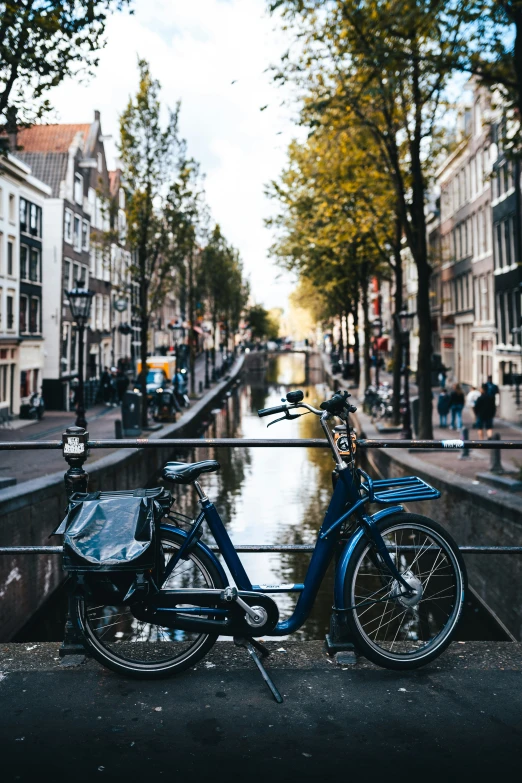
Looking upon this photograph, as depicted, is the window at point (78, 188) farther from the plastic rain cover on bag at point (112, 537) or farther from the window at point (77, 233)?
the plastic rain cover on bag at point (112, 537)

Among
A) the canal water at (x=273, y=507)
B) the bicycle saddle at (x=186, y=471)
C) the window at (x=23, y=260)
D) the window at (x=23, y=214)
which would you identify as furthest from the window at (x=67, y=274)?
the bicycle saddle at (x=186, y=471)

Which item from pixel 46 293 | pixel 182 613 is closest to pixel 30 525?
pixel 182 613

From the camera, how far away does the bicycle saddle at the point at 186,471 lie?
14.1 ft

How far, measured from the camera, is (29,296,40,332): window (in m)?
44.0

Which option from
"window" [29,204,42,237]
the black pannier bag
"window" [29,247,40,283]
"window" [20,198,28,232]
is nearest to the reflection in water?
the black pannier bag

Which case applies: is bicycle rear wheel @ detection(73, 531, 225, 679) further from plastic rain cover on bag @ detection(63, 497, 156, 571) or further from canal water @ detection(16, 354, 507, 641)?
canal water @ detection(16, 354, 507, 641)

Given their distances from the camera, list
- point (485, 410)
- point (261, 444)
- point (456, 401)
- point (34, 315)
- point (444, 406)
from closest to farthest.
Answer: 1. point (261, 444)
2. point (485, 410)
3. point (456, 401)
4. point (444, 406)
5. point (34, 315)

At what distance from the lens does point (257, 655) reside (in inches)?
171

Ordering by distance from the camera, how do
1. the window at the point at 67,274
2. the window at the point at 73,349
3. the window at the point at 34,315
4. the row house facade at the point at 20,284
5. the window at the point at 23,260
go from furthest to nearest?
the window at the point at 73,349
the window at the point at 67,274
the window at the point at 34,315
the window at the point at 23,260
the row house facade at the point at 20,284

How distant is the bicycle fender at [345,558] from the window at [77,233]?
4902cm

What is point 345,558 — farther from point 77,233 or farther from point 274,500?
point 77,233

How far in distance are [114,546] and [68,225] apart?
47983 mm

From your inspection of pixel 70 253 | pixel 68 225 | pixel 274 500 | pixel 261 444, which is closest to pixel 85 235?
pixel 68 225

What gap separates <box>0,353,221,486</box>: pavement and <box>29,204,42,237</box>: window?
30.8 feet
